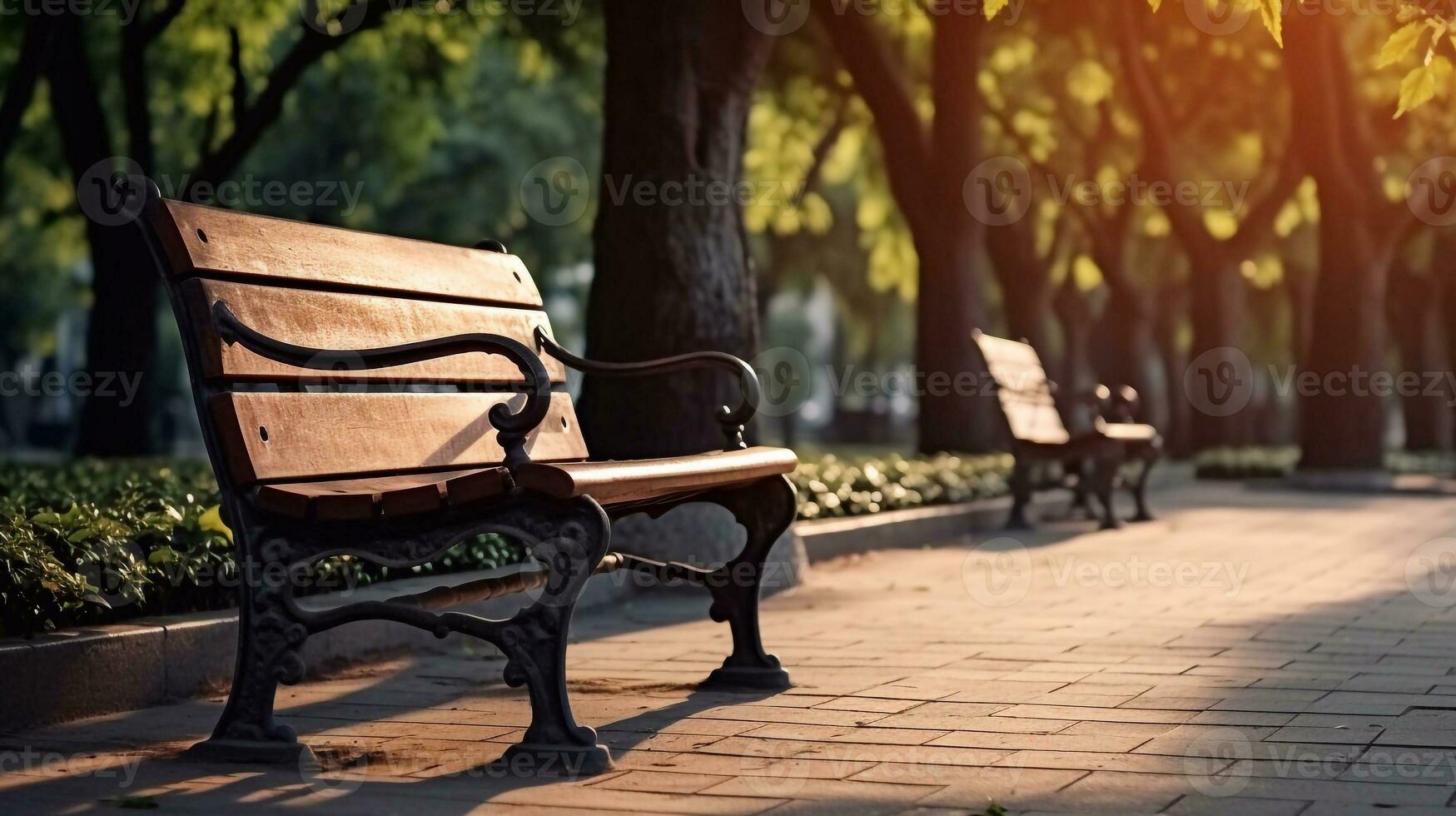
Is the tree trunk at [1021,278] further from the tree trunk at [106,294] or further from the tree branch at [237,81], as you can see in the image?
the tree trunk at [106,294]

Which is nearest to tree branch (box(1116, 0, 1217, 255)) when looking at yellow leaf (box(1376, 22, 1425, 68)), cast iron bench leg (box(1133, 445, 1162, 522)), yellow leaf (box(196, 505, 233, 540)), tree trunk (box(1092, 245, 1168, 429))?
tree trunk (box(1092, 245, 1168, 429))

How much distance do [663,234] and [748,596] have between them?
141 inches

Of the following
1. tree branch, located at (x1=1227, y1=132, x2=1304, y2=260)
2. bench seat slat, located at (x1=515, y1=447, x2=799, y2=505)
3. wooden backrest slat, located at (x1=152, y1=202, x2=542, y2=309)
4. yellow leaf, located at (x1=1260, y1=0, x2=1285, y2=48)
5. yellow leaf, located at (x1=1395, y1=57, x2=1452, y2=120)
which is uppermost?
tree branch, located at (x1=1227, y1=132, x2=1304, y2=260)

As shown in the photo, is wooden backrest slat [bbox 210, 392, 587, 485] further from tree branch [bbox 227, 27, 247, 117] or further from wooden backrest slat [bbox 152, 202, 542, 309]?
tree branch [bbox 227, 27, 247, 117]

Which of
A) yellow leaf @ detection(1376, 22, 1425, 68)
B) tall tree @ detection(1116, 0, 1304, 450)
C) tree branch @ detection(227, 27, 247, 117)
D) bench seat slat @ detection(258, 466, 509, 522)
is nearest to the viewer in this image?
bench seat slat @ detection(258, 466, 509, 522)

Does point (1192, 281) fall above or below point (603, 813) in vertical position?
above

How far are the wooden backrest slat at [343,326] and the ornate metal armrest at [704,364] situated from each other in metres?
0.06

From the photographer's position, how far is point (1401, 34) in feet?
20.2

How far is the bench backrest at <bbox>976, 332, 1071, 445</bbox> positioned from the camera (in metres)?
13.2

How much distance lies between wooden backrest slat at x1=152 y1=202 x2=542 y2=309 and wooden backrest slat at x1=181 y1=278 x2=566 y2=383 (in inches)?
1.4

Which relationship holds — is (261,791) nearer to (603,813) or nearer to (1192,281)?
(603,813)

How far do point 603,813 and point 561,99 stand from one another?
33945 mm

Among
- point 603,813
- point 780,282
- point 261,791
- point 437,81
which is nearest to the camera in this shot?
point 603,813

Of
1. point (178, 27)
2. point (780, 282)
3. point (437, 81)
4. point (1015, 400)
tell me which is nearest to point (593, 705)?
point (1015, 400)
